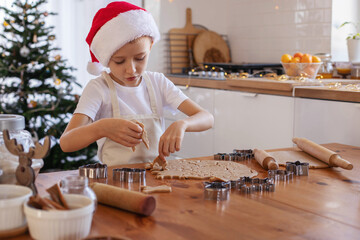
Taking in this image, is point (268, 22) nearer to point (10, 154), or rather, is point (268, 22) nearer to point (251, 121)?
point (251, 121)

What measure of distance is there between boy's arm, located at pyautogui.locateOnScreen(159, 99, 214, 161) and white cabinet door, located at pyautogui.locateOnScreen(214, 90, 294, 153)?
1.19m

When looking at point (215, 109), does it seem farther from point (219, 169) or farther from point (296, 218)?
point (296, 218)

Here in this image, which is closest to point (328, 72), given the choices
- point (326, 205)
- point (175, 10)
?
point (175, 10)

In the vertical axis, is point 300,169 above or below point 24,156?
below

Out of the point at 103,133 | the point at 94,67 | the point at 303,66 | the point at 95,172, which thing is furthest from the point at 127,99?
the point at 303,66

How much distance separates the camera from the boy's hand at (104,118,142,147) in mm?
1364

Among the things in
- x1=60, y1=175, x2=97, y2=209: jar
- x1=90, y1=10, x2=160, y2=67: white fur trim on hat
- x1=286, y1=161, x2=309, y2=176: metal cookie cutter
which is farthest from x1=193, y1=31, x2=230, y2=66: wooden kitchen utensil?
x1=60, y1=175, x2=97, y2=209: jar

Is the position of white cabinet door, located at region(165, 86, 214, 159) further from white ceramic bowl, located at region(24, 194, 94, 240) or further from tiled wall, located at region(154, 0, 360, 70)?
white ceramic bowl, located at region(24, 194, 94, 240)

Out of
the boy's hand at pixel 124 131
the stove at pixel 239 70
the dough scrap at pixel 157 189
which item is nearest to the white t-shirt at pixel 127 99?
the boy's hand at pixel 124 131

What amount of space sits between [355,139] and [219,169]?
1.42 m

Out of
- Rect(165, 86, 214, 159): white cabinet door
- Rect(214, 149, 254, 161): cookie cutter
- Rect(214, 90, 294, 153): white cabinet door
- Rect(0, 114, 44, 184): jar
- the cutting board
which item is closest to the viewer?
Rect(0, 114, 44, 184): jar

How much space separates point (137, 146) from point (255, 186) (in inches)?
27.0

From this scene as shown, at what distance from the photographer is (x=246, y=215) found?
3.13ft

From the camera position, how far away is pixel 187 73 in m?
4.25
